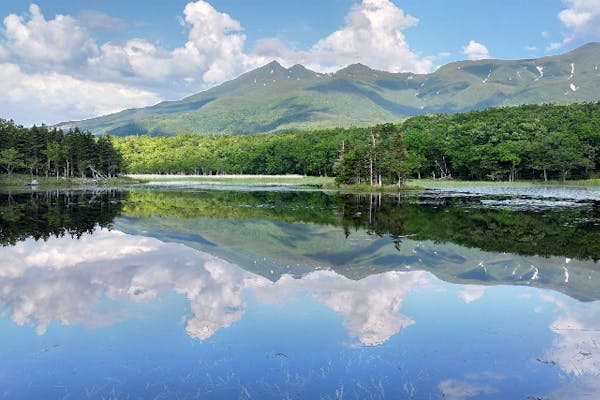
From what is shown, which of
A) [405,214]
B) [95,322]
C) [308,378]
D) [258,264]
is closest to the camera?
[308,378]

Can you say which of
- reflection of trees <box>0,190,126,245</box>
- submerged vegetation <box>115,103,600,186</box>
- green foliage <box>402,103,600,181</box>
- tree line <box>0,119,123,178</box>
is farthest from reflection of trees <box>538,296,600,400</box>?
tree line <box>0,119,123,178</box>

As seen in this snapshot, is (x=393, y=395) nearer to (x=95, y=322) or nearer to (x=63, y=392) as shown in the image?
(x=63, y=392)

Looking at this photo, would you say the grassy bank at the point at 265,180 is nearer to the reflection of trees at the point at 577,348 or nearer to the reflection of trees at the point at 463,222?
the reflection of trees at the point at 463,222

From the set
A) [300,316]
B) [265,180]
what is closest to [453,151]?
[265,180]

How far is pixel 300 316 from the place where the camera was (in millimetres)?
14164

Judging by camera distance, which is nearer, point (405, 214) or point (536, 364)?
point (536, 364)

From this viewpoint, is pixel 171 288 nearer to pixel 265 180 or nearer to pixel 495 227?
pixel 495 227

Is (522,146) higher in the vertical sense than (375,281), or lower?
higher

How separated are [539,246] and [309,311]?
16.9 meters

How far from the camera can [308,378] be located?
1009 centimetres

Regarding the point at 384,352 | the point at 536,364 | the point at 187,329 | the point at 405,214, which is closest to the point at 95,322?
the point at 187,329

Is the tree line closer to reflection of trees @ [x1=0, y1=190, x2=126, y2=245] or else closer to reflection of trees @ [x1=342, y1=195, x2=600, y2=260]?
reflection of trees @ [x1=0, y1=190, x2=126, y2=245]

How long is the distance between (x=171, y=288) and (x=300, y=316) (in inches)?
224

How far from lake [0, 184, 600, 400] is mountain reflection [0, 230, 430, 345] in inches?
3.4
